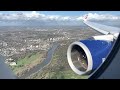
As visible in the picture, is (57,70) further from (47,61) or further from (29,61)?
(29,61)

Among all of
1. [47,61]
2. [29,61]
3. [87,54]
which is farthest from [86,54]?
[29,61]

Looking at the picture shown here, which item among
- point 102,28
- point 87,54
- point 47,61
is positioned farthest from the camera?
point 102,28

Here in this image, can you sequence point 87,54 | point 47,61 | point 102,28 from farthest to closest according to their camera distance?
point 102,28, point 87,54, point 47,61

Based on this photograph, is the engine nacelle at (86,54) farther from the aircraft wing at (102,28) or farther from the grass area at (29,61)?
the grass area at (29,61)

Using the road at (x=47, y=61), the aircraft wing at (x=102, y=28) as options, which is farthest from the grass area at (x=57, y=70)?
the aircraft wing at (x=102, y=28)
